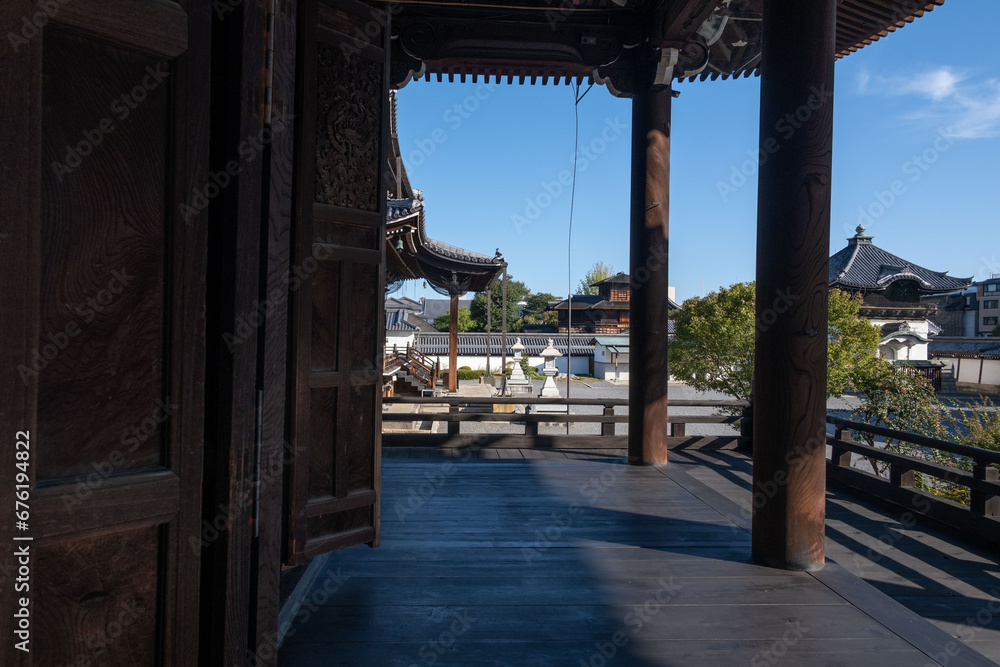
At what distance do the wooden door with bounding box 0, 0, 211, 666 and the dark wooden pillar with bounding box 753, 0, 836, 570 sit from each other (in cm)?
242

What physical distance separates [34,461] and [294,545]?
1.42 m

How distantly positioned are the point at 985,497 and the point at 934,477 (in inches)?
15.7

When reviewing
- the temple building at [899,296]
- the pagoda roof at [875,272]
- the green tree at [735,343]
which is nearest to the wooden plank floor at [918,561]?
the green tree at [735,343]

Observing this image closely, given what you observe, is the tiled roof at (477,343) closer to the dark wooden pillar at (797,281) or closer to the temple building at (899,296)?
the temple building at (899,296)

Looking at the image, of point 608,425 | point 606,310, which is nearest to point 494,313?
point 606,310

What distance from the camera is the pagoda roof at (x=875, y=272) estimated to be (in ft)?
83.0

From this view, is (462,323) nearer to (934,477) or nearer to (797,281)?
(934,477)

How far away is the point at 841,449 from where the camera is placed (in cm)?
551

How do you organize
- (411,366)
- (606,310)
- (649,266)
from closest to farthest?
(649,266) → (411,366) → (606,310)

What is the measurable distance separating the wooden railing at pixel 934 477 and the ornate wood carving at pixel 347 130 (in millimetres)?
3961

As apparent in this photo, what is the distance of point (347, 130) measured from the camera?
2.66m

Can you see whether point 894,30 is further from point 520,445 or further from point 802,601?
point 520,445

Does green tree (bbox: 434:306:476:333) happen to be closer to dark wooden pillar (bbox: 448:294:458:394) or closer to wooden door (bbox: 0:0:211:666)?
dark wooden pillar (bbox: 448:294:458:394)

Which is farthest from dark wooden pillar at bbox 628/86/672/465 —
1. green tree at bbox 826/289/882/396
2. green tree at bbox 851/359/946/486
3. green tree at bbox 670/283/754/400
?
green tree at bbox 670/283/754/400
